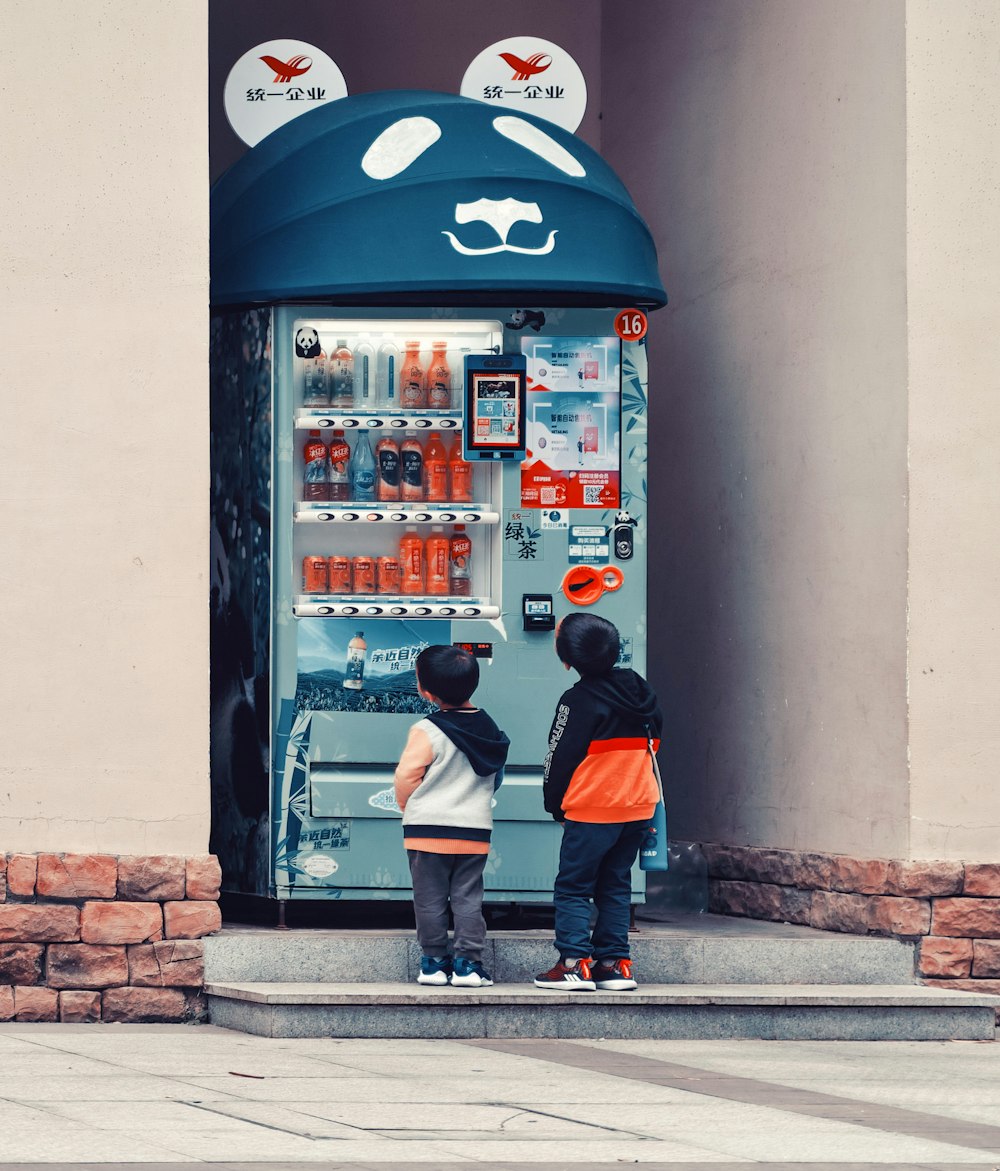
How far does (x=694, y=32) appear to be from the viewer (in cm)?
1052

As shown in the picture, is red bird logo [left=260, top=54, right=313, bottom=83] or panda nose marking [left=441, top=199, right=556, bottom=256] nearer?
panda nose marking [left=441, top=199, right=556, bottom=256]

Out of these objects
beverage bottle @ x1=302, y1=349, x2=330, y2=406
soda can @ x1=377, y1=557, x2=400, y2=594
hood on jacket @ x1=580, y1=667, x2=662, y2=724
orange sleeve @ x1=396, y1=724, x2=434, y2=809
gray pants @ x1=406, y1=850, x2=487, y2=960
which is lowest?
gray pants @ x1=406, y1=850, x2=487, y2=960

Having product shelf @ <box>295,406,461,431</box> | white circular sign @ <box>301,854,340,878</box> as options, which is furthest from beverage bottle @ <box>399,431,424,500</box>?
white circular sign @ <box>301,854,340,878</box>

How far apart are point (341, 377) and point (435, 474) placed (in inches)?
23.8

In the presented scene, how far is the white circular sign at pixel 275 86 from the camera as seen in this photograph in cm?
938

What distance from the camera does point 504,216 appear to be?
8.84m

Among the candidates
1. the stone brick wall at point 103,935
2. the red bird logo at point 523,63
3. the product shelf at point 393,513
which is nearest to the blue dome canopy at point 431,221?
the red bird logo at point 523,63

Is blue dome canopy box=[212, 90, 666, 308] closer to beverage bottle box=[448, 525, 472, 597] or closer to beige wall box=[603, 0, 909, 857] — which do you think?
beige wall box=[603, 0, 909, 857]

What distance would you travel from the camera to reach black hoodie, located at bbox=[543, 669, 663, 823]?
8.16m

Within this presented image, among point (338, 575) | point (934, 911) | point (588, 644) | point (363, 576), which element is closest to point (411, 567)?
point (363, 576)

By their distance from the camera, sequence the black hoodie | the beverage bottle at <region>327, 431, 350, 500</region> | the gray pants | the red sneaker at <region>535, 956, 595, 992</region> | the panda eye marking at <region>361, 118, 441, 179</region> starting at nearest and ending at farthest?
the red sneaker at <region>535, 956, 595, 992</region> → the gray pants → the black hoodie → the panda eye marking at <region>361, 118, 441, 179</region> → the beverage bottle at <region>327, 431, 350, 500</region>

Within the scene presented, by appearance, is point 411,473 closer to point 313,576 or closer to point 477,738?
point 313,576

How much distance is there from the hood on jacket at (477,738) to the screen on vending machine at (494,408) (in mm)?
1321

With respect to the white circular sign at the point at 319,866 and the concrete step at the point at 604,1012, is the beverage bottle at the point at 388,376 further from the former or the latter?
the concrete step at the point at 604,1012
